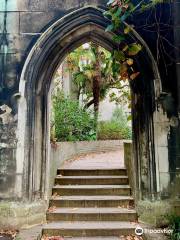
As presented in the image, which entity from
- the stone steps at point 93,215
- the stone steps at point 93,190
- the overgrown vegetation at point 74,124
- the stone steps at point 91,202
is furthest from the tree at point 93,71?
the stone steps at point 93,215

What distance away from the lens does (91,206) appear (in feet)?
17.1

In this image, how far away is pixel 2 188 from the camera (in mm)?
4680

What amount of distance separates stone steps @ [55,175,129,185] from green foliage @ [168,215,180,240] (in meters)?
1.59

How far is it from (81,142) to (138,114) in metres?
5.43

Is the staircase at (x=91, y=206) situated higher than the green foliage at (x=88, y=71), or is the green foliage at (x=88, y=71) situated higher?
the green foliage at (x=88, y=71)

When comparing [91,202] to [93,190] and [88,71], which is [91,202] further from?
[88,71]

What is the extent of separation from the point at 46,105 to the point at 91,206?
2.06 meters

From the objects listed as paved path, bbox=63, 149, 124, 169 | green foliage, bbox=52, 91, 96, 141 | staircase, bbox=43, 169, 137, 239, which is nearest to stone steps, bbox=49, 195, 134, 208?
staircase, bbox=43, 169, 137, 239

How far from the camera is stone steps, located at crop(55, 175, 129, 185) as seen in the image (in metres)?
5.93

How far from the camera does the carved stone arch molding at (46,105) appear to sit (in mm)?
4715

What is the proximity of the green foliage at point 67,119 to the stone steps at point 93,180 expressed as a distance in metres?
2.95

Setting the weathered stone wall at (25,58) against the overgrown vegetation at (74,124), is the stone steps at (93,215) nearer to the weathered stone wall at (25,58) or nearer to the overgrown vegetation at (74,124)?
the weathered stone wall at (25,58)

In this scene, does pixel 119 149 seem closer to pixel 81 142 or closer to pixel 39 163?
pixel 81 142

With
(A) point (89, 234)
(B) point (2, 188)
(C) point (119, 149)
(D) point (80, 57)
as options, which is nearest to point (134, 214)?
(A) point (89, 234)
